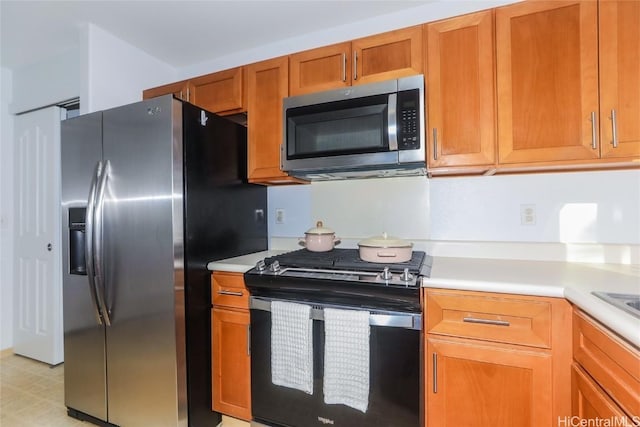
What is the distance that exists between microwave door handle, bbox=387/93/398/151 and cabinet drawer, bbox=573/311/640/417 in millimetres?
967

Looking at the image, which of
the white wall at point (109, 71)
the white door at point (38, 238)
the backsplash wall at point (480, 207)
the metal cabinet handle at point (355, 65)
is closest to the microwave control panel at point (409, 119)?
the metal cabinet handle at point (355, 65)

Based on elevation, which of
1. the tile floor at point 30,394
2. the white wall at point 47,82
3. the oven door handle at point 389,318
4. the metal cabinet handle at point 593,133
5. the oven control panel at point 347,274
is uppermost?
the white wall at point 47,82

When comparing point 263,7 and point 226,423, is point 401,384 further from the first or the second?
point 263,7

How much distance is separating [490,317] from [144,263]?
1578 mm

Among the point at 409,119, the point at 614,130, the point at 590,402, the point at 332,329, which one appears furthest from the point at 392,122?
the point at 590,402

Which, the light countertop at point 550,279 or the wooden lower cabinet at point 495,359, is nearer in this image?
the light countertop at point 550,279

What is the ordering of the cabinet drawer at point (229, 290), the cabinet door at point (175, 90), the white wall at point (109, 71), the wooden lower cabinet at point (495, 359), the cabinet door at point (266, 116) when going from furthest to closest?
the cabinet door at point (175, 90), the white wall at point (109, 71), the cabinet door at point (266, 116), the cabinet drawer at point (229, 290), the wooden lower cabinet at point (495, 359)

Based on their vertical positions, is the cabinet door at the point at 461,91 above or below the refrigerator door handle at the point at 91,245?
above

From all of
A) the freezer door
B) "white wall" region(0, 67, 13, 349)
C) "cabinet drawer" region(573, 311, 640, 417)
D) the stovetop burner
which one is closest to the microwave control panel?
the stovetop burner

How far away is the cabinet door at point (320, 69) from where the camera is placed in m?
1.69

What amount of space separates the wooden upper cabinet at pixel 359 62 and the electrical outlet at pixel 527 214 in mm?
947

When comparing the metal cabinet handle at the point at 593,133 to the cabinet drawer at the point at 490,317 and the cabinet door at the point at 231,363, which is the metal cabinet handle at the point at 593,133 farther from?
the cabinet door at the point at 231,363

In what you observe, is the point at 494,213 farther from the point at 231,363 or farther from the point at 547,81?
the point at 231,363

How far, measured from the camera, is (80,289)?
1681mm
